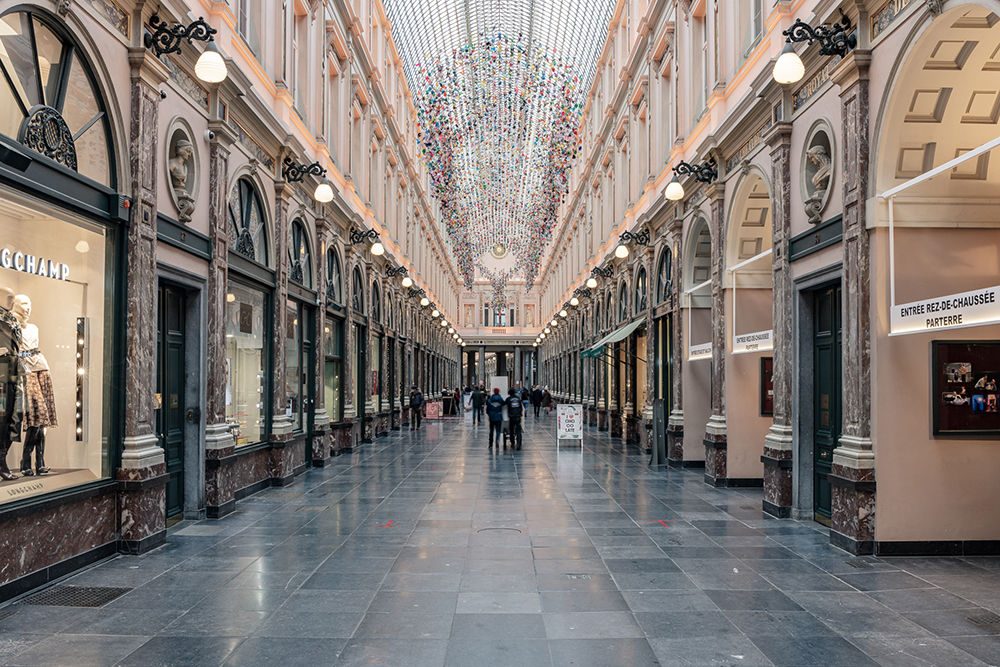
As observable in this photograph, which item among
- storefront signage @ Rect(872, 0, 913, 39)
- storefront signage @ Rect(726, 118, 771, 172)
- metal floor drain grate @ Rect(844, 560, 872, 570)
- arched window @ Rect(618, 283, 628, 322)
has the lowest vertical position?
metal floor drain grate @ Rect(844, 560, 872, 570)

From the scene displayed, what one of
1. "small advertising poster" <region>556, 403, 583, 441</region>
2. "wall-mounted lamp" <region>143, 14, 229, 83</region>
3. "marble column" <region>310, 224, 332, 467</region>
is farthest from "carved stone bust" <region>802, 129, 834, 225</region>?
"small advertising poster" <region>556, 403, 583, 441</region>

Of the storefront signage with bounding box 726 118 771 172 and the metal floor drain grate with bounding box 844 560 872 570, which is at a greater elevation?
the storefront signage with bounding box 726 118 771 172

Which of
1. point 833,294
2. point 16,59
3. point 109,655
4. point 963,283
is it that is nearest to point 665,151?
point 833,294

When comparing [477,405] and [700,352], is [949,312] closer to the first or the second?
[700,352]

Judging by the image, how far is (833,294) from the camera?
952 cm

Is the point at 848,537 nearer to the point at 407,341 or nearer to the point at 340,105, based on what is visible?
the point at 340,105

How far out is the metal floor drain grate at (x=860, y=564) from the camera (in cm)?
738

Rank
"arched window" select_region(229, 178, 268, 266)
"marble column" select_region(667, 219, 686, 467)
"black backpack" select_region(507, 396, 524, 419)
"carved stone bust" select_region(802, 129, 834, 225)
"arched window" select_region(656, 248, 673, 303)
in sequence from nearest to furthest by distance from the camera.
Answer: "carved stone bust" select_region(802, 129, 834, 225), "arched window" select_region(229, 178, 268, 266), "marble column" select_region(667, 219, 686, 467), "arched window" select_region(656, 248, 673, 303), "black backpack" select_region(507, 396, 524, 419)

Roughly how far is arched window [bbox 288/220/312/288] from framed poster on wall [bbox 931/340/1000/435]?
10.5 m

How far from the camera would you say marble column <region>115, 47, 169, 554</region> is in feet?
25.6

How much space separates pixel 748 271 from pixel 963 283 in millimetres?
4788

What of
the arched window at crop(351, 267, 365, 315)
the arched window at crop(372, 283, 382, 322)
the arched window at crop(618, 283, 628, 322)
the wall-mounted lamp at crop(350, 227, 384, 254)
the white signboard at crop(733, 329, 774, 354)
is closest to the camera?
the white signboard at crop(733, 329, 774, 354)

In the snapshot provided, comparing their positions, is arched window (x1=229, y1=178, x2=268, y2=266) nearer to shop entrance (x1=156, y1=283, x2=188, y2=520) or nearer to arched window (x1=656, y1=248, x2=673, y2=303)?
shop entrance (x1=156, y1=283, x2=188, y2=520)

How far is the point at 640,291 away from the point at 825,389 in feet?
36.2
